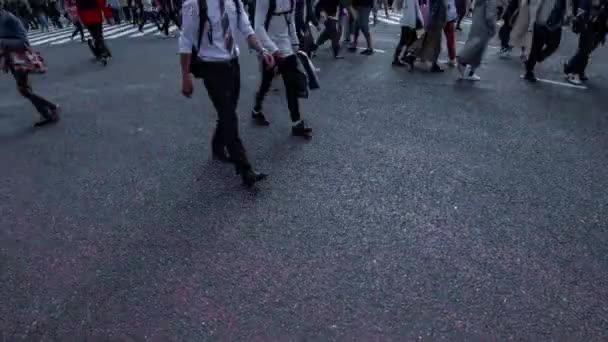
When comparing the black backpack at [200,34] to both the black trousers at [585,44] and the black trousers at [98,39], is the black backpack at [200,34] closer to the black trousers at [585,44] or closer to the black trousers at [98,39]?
the black trousers at [585,44]

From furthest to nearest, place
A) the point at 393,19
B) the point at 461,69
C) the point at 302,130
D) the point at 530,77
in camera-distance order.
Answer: the point at 393,19 < the point at 461,69 < the point at 530,77 < the point at 302,130

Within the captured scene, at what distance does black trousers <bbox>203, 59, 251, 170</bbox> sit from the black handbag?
0.05 m

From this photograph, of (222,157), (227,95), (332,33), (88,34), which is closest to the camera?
(227,95)

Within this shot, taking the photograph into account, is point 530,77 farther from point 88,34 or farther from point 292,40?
point 88,34

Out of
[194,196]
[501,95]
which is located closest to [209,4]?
[194,196]

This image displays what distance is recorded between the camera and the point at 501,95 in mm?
7152

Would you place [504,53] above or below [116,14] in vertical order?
below

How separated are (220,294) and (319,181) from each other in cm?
185

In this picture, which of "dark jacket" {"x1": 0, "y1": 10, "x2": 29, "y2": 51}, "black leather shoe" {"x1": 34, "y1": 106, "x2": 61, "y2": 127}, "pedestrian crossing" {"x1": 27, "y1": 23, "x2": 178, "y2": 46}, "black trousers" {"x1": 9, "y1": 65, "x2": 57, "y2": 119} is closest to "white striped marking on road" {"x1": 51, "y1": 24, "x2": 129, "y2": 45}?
"pedestrian crossing" {"x1": 27, "y1": 23, "x2": 178, "y2": 46}

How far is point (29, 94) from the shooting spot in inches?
237

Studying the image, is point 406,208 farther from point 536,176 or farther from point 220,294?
point 220,294

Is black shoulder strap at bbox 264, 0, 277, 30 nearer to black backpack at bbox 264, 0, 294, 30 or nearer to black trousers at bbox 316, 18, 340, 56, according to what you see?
black backpack at bbox 264, 0, 294, 30

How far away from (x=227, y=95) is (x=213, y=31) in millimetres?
573

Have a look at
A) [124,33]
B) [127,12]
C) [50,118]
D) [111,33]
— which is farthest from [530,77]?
[127,12]
